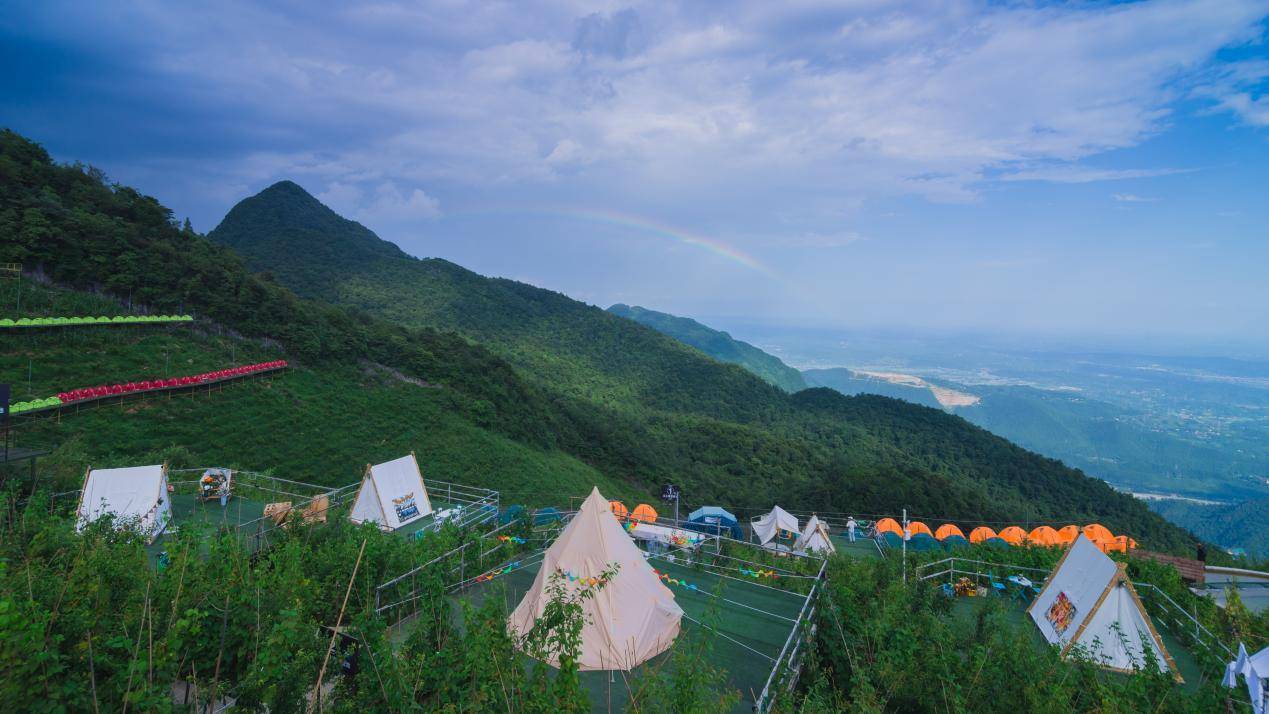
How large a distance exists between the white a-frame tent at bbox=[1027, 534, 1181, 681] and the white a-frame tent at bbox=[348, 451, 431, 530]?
46.7 ft

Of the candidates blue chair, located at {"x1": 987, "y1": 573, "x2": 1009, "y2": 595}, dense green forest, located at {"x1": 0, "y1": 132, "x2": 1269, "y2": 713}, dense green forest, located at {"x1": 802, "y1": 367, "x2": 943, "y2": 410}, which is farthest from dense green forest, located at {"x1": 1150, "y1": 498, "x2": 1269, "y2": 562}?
dense green forest, located at {"x1": 802, "y1": 367, "x2": 943, "y2": 410}

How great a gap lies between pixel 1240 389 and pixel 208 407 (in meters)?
277

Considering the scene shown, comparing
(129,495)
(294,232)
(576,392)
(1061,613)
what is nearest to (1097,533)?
(1061,613)

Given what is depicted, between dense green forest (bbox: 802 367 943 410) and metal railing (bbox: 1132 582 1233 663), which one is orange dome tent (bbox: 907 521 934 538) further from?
dense green forest (bbox: 802 367 943 410)

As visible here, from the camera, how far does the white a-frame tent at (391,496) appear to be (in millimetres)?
14117

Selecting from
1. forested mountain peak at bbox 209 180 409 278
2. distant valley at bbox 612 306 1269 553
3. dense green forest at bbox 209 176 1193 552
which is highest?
forested mountain peak at bbox 209 180 409 278

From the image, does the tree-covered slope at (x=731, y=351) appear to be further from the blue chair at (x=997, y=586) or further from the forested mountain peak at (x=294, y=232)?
the blue chair at (x=997, y=586)

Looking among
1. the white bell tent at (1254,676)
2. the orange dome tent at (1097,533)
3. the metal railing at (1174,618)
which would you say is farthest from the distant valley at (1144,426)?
the white bell tent at (1254,676)

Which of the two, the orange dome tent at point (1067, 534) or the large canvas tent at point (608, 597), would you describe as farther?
the orange dome tent at point (1067, 534)

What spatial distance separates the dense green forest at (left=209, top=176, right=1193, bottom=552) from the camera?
1454 inches

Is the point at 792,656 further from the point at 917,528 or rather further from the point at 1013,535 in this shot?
the point at 917,528

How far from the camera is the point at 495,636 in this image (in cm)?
452

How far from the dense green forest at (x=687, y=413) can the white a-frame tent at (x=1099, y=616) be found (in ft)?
79.8

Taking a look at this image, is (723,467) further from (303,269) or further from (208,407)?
Answer: (303,269)
